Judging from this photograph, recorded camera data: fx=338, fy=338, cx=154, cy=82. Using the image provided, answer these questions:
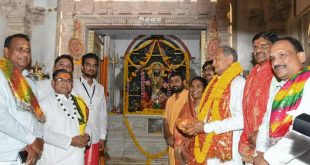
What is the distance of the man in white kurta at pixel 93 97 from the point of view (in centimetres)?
423

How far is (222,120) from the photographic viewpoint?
2.79 meters

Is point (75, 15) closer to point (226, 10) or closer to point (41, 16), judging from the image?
point (41, 16)

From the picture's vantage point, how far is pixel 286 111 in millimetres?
1838

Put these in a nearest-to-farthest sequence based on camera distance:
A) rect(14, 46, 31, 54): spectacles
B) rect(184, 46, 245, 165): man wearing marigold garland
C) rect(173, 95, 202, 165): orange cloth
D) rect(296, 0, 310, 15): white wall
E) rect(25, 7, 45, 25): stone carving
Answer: rect(14, 46, 31, 54): spectacles
rect(184, 46, 245, 165): man wearing marigold garland
rect(173, 95, 202, 165): orange cloth
rect(296, 0, 310, 15): white wall
rect(25, 7, 45, 25): stone carving

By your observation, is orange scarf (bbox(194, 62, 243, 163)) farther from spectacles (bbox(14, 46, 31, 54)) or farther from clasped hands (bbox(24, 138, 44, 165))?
spectacles (bbox(14, 46, 31, 54))

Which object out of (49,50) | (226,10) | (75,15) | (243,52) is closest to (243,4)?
(226,10)

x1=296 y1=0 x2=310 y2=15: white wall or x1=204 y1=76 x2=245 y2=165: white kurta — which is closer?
x1=204 y1=76 x2=245 y2=165: white kurta

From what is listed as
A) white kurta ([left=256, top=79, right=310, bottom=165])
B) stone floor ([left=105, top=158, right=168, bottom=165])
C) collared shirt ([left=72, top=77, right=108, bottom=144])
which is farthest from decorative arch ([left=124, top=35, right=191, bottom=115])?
white kurta ([left=256, top=79, right=310, bottom=165])

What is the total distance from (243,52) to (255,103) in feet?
14.0

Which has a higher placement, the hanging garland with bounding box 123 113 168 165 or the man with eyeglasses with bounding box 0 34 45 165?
the man with eyeglasses with bounding box 0 34 45 165

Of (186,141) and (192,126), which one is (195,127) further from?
(186,141)

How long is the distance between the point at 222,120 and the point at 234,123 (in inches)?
4.0

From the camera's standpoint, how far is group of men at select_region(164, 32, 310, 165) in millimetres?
1854

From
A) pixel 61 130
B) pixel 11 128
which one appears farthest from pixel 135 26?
pixel 11 128
